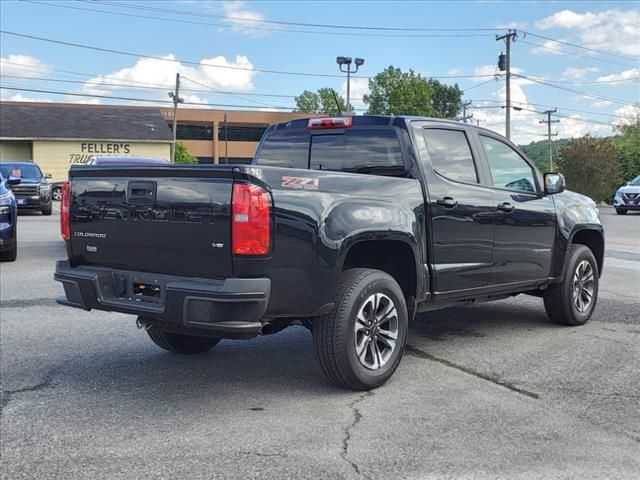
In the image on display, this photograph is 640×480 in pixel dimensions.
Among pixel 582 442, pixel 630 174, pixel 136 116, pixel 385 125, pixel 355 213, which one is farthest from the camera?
pixel 136 116

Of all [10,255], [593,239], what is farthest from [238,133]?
[593,239]

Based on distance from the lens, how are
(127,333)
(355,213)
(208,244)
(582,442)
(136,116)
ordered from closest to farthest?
(582,442), (208,244), (355,213), (127,333), (136,116)

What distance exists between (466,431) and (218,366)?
2199 millimetres

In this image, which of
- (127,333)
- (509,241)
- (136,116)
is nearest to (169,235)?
(127,333)

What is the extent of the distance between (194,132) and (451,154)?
209ft

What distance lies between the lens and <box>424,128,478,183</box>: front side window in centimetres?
552

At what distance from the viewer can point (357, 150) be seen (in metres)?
5.59

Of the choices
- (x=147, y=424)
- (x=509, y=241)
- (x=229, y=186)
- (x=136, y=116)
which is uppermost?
(x=136, y=116)

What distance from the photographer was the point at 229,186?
4062 millimetres

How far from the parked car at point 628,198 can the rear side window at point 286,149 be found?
25.5 m

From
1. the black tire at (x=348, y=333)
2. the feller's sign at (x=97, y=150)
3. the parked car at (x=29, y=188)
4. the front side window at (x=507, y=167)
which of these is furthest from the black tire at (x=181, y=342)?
the feller's sign at (x=97, y=150)

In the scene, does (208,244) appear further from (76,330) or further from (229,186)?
(76,330)

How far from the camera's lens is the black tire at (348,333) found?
4.47 metres

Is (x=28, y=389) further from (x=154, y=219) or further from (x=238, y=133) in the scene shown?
(x=238, y=133)
